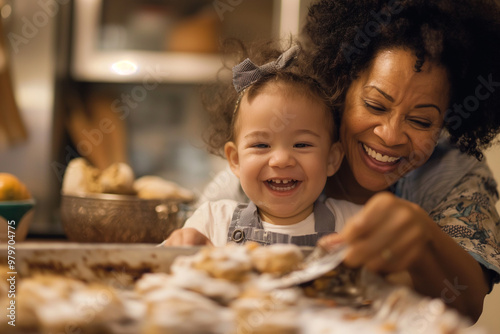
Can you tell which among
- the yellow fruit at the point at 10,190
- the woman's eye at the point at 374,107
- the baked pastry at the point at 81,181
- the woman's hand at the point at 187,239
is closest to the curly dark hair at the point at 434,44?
the woman's eye at the point at 374,107

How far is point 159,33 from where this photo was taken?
102 inches

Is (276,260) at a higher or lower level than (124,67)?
lower

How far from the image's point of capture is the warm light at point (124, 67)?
249cm

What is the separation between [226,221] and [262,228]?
0.10 meters

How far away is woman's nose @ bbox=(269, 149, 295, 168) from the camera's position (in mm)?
1134

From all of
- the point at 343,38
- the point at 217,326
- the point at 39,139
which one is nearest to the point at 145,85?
the point at 39,139

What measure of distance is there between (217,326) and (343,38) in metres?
1.01

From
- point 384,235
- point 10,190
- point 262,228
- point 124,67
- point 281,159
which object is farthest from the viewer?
point 124,67

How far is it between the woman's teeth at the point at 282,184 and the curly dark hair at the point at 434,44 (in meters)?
0.26

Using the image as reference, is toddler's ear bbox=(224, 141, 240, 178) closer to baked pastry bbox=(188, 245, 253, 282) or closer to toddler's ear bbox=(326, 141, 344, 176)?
toddler's ear bbox=(326, 141, 344, 176)

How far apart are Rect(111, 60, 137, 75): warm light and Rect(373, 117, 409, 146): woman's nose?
1.66 metres

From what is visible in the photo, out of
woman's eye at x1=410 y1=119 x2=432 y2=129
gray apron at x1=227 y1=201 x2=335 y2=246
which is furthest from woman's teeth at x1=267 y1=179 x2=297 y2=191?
woman's eye at x1=410 y1=119 x2=432 y2=129

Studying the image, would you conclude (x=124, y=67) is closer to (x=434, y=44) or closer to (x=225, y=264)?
(x=434, y=44)

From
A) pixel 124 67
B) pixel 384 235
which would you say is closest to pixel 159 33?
pixel 124 67
